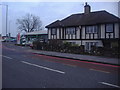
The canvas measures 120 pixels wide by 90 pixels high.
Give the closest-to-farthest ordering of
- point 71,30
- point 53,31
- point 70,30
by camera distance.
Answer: point 71,30
point 70,30
point 53,31

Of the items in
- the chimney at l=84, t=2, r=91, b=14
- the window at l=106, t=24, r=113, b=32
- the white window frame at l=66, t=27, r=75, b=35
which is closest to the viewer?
the window at l=106, t=24, r=113, b=32

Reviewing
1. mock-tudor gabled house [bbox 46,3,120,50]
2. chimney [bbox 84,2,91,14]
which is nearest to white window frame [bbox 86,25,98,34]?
mock-tudor gabled house [bbox 46,3,120,50]

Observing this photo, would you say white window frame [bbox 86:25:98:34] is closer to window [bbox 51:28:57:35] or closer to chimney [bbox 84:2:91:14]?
chimney [bbox 84:2:91:14]

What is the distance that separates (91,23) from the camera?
2489 centimetres

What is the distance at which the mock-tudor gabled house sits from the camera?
22977 mm

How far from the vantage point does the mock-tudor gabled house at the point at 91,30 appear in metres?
23.0

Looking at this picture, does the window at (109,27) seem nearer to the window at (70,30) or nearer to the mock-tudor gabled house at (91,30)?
the mock-tudor gabled house at (91,30)

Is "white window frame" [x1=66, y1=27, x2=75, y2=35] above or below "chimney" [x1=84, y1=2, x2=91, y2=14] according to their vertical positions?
below

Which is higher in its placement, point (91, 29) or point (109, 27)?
point (109, 27)

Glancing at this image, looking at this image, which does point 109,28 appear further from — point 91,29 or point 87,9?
point 87,9

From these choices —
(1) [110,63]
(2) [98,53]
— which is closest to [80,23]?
(2) [98,53]

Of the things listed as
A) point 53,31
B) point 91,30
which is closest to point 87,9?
point 91,30

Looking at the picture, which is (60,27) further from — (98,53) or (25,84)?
(25,84)

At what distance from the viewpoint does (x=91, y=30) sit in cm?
2534
